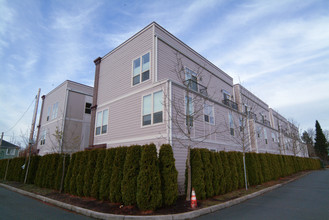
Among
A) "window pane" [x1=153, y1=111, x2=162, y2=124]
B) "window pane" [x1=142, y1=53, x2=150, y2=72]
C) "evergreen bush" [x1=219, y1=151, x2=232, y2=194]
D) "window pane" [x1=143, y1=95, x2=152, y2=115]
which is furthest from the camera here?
"window pane" [x1=142, y1=53, x2=150, y2=72]

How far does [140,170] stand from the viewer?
6.94 meters

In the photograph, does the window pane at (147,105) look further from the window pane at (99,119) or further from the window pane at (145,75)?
the window pane at (99,119)

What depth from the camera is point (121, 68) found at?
14.4 m

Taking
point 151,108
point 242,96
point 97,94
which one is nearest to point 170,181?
point 151,108

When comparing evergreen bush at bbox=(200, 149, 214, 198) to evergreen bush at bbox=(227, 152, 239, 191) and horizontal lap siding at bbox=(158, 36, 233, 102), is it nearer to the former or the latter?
evergreen bush at bbox=(227, 152, 239, 191)

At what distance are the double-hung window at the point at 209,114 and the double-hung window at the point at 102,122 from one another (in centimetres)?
750

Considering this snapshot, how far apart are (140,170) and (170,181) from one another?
123 centimetres

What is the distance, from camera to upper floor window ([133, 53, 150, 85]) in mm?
12263

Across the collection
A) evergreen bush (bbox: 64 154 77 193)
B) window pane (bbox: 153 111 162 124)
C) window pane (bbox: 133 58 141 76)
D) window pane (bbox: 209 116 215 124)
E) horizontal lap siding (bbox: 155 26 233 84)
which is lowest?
evergreen bush (bbox: 64 154 77 193)

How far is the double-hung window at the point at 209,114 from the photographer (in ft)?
42.1

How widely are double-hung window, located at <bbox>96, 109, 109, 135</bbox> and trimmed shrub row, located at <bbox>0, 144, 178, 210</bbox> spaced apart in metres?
3.68

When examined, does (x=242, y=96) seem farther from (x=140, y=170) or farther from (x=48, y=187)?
(x=48, y=187)

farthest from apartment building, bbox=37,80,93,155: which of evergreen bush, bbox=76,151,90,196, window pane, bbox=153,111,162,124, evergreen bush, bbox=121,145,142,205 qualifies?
evergreen bush, bbox=121,145,142,205

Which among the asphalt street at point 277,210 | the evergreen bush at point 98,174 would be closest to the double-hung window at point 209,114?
the asphalt street at point 277,210
